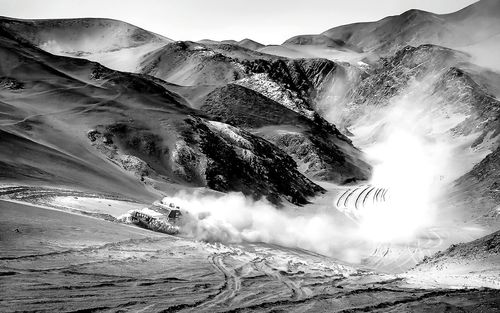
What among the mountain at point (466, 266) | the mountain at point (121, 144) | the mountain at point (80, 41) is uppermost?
the mountain at point (80, 41)

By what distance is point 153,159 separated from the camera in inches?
1897

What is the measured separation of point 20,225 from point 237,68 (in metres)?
116

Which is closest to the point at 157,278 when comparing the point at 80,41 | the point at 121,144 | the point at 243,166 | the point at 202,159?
the point at 121,144

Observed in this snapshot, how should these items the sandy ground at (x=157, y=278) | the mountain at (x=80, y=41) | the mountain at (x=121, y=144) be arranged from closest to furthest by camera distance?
the sandy ground at (x=157, y=278)
the mountain at (x=121, y=144)
the mountain at (x=80, y=41)

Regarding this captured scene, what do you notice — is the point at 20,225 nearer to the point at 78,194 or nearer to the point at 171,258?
the point at 171,258

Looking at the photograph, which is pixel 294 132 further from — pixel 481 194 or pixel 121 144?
pixel 121 144

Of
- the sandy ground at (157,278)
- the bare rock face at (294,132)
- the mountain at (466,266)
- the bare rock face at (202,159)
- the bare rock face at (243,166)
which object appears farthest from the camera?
the bare rock face at (294,132)

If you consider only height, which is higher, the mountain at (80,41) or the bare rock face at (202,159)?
the mountain at (80,41)

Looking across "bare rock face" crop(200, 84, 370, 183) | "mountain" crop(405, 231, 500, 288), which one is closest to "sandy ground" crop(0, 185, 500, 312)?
"mountain" crop(405, 231, 500, 288)

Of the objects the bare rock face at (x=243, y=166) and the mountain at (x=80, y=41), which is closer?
the bare rock face at (x=243, y=166)

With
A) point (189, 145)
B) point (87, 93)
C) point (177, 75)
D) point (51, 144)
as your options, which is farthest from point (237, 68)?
point (51, 144)


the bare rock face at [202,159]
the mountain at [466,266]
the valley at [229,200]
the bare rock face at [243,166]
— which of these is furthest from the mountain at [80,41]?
the mountain at [466,266]

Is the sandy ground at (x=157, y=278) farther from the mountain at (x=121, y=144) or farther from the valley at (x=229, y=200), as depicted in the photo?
the mountain at (x=121, y=144)

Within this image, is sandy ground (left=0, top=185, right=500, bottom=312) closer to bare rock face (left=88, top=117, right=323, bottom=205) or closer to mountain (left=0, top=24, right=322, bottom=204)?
mountain (left=0, top=24, right=322, bottom=204)
